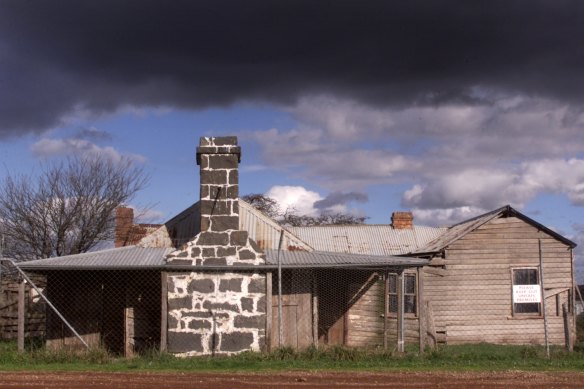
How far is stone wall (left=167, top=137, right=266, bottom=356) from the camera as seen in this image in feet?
51.4

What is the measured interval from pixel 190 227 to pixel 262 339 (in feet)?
11.3

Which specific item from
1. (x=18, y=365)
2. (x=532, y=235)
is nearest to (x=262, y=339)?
(x=18, y=365)

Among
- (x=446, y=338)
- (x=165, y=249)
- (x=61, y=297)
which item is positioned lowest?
(x=446, y=338)

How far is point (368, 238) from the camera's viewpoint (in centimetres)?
2673

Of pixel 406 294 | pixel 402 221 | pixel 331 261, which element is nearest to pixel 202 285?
pixel 331 261

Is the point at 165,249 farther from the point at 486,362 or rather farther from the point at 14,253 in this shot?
the point at 14,253

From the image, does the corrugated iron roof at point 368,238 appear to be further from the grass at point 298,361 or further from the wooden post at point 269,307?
the grass at point 298,361

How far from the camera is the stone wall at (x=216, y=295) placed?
15680 mm

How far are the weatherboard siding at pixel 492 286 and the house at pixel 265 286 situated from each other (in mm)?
30

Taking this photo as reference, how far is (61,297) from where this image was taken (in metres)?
17.7

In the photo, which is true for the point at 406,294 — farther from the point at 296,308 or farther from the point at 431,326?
the point at 296,308

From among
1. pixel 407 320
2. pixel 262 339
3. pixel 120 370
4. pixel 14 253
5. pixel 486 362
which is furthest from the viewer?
pixel 14 253

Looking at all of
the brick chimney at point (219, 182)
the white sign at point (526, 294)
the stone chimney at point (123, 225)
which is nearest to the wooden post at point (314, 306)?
the brick chimney at point (219, 182)

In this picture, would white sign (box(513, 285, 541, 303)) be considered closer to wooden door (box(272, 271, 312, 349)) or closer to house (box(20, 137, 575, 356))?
house (box(20, 137, 575, 356))
